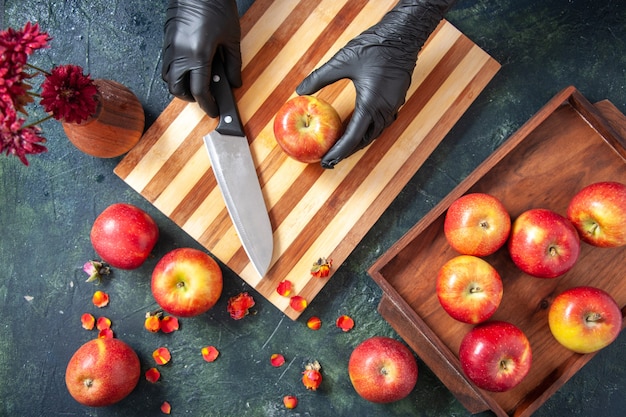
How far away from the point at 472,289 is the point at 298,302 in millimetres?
479

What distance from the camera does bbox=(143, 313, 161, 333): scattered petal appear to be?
156cm

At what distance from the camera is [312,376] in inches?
61.5

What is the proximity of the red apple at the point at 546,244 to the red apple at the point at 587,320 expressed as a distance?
82 millimetres

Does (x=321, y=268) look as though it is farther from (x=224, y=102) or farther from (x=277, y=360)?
(x=224, y=102)

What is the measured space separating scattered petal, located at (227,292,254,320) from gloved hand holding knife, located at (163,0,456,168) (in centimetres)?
46

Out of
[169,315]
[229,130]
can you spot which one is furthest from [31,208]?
[229,130]

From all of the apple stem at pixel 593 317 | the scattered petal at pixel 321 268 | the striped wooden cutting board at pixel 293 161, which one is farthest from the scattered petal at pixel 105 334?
the apple stem at pixel 593 317

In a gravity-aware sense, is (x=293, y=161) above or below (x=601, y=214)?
below

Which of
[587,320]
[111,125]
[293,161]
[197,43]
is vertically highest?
[587,320]

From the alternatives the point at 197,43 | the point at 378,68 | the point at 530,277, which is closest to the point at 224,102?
the point at 197,43

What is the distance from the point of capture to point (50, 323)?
160cm

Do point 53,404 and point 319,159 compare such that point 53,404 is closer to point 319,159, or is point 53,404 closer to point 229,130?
point 229,130

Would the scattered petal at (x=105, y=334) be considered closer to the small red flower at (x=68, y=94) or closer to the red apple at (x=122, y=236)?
the red apple at (x=122, y=236)

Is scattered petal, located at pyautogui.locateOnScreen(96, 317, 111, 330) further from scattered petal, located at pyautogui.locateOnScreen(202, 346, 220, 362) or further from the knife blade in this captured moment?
the knife blade
